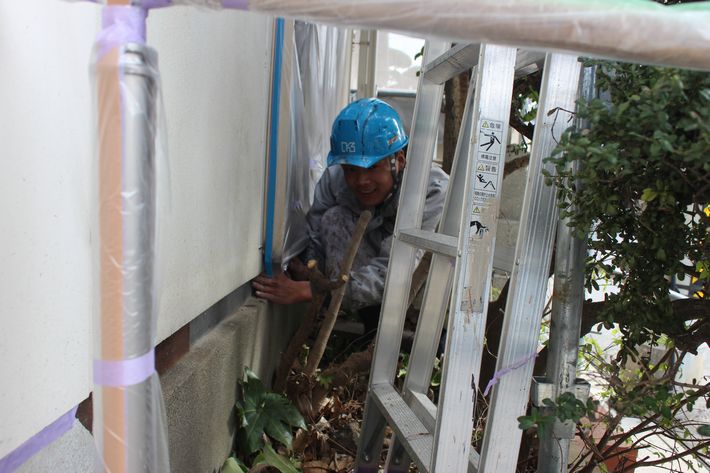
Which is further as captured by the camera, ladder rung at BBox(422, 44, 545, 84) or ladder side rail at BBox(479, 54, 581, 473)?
ladder rung at BBox(422, 44, 545, 84)

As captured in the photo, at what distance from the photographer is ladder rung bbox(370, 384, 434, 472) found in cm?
153

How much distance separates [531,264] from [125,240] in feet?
3.24

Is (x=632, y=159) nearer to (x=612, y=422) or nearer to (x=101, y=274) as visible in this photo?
(x=612, y=422)

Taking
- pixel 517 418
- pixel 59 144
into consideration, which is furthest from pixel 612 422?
pixel 59 144

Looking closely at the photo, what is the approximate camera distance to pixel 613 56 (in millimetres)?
690

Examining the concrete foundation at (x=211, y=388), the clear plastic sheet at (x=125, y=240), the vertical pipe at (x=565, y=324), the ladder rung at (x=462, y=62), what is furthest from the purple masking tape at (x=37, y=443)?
the ladder rung at (x=462, y=62)

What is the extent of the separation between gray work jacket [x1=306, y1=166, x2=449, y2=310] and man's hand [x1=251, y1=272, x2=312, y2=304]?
22cm

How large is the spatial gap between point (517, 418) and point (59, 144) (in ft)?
3.62

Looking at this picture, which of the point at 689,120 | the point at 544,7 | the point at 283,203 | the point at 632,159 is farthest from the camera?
the point at 283,203

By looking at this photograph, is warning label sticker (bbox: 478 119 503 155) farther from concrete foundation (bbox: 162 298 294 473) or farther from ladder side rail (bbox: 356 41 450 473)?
concrete foundation (bbox: 162 298 294 473)

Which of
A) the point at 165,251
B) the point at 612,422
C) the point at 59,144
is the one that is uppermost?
the point at 59,144

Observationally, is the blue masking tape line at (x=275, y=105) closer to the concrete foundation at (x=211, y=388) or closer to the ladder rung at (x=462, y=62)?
the concrete foundation at (x=211, y=388)

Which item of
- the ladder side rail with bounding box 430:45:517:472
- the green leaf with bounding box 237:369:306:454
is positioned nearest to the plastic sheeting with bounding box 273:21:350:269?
the green leaf with bounding box 237:369:306:454

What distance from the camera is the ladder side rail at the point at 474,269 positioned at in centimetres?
143
